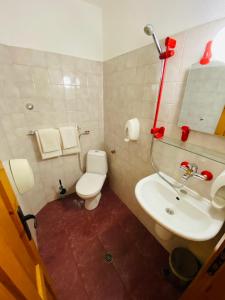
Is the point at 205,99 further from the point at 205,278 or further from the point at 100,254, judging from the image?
the point at 100,254

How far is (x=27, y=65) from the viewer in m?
1.33

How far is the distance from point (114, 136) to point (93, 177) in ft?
2.22

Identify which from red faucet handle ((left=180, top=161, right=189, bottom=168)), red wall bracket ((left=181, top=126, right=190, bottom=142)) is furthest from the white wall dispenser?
red wall bracket ((left=181, top=126, right=190, bottom=142))

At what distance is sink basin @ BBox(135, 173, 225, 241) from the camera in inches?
29.3

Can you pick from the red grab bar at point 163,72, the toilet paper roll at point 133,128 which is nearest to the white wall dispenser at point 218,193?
the red grab bar at point 163,72

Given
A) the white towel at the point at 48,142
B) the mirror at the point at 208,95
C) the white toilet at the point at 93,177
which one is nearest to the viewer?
the mirror at the point at 208,95

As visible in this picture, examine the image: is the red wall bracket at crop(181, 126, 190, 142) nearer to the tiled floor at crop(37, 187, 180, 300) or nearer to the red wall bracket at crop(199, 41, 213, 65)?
the red wall bracket at crop(199, 41, 213, 65)

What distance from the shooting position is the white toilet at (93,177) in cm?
176

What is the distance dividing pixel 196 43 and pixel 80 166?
1.89 meters

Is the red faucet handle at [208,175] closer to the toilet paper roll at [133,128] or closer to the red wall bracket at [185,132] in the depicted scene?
the red wall bracket at [185,132]

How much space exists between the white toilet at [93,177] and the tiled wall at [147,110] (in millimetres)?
198

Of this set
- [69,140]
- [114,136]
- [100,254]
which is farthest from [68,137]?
[100,254]

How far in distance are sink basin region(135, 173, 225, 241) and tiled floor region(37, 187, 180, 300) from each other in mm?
727

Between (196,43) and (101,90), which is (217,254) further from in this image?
(101,90)
